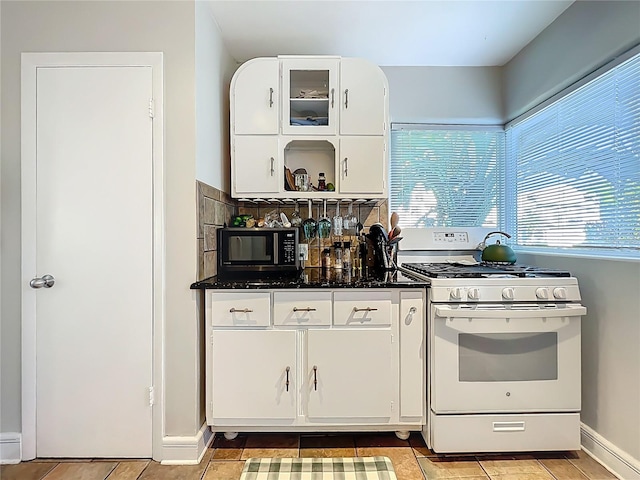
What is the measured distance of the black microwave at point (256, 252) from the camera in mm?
2244

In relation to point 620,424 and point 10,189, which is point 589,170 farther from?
point 10,189

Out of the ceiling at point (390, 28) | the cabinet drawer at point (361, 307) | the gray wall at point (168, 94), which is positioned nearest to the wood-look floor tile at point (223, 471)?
the gray wall at point (168, 94)

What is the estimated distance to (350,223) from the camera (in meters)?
2.73

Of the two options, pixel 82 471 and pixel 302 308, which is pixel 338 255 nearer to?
pixel 302 308

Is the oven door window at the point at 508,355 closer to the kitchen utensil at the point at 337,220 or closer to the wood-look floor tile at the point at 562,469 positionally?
the wood-look floor tile at the point at 562,469

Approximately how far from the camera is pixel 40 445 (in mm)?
1888

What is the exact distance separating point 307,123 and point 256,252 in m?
0.91

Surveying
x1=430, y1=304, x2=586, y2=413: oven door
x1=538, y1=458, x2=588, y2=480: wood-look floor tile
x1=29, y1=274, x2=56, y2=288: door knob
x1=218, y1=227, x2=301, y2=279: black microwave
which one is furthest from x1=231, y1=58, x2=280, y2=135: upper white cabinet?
x1=538, y1=458, x2=588, y2=480: wood-look floor tile

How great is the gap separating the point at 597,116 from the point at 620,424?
1.59 metres

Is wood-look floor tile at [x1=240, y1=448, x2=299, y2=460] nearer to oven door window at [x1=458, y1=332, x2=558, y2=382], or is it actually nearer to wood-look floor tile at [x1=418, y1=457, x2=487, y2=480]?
wood-look floor tile at [x1=418, y1=457, x2=487, y2=480]

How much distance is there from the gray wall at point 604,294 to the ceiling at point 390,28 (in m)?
0.22

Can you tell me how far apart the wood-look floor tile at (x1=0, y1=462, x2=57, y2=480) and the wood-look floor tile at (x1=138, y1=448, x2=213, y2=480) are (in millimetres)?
509

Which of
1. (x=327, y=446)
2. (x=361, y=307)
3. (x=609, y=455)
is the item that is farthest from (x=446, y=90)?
(x=327, y=446)

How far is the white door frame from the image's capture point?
187 cm
